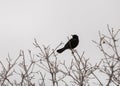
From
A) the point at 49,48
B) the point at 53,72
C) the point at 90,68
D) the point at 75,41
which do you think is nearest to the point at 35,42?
the point at 49,48

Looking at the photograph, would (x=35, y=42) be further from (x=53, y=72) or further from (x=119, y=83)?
(x=119, y=83)

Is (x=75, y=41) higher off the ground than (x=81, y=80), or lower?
higher

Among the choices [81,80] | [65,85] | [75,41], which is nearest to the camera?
[81,80]

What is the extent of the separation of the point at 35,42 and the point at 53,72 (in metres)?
0.86

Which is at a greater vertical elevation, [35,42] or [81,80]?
[35,42]

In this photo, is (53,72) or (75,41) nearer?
(53,72)

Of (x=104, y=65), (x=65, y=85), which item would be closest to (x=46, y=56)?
(x=65, y=85)

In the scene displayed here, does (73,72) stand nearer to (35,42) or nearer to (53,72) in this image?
(53,72)

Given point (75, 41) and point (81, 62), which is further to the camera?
point (75, 41)

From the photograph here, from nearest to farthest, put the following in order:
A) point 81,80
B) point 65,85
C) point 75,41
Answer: point 81,80 < point 65,85 < point 75,41

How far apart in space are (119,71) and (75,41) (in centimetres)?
869

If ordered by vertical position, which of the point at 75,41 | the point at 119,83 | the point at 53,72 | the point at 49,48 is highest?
the point at 75,41

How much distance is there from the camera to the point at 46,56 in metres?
6.42

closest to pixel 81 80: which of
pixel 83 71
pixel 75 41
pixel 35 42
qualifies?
pixel 83 71
